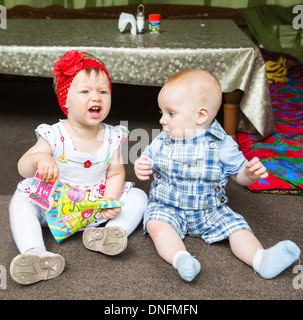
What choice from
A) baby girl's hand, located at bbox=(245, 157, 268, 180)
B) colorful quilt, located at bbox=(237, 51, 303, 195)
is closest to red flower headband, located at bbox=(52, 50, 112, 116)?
baby girl's hand, located at bbox=(245, 157, 268, 180)

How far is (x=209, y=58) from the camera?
1608 mm

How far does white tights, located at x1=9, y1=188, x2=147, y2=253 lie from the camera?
1000 millimetres

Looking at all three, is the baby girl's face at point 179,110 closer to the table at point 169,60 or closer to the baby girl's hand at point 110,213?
the baby girl's hand at point 110,213

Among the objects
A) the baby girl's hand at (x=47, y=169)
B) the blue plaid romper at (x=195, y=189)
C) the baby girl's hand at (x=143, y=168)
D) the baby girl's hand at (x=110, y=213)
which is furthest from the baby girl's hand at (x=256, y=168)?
the baby girl's hand at (x=47, y=169)

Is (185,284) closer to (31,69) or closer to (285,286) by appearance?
(285,286)

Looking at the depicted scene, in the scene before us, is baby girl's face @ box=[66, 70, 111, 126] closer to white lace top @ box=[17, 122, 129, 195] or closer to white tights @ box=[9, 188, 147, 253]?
white lace top @ box=[17, 122, 129, 195]

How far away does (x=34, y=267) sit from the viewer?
91 cm

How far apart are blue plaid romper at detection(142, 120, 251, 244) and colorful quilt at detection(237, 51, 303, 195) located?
1.12 feet

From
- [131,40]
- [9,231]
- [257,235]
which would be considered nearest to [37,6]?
[131,40]

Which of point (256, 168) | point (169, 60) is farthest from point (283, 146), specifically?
point (256, 168)

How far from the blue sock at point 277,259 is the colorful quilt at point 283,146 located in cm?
46

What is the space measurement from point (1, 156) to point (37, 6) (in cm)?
198

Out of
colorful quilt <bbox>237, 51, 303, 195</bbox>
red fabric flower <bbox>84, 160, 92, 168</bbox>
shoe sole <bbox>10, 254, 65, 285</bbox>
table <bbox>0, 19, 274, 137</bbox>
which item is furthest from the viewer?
table <bbox>0, 19, 274, 137</bbox>

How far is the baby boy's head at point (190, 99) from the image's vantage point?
101 cm
